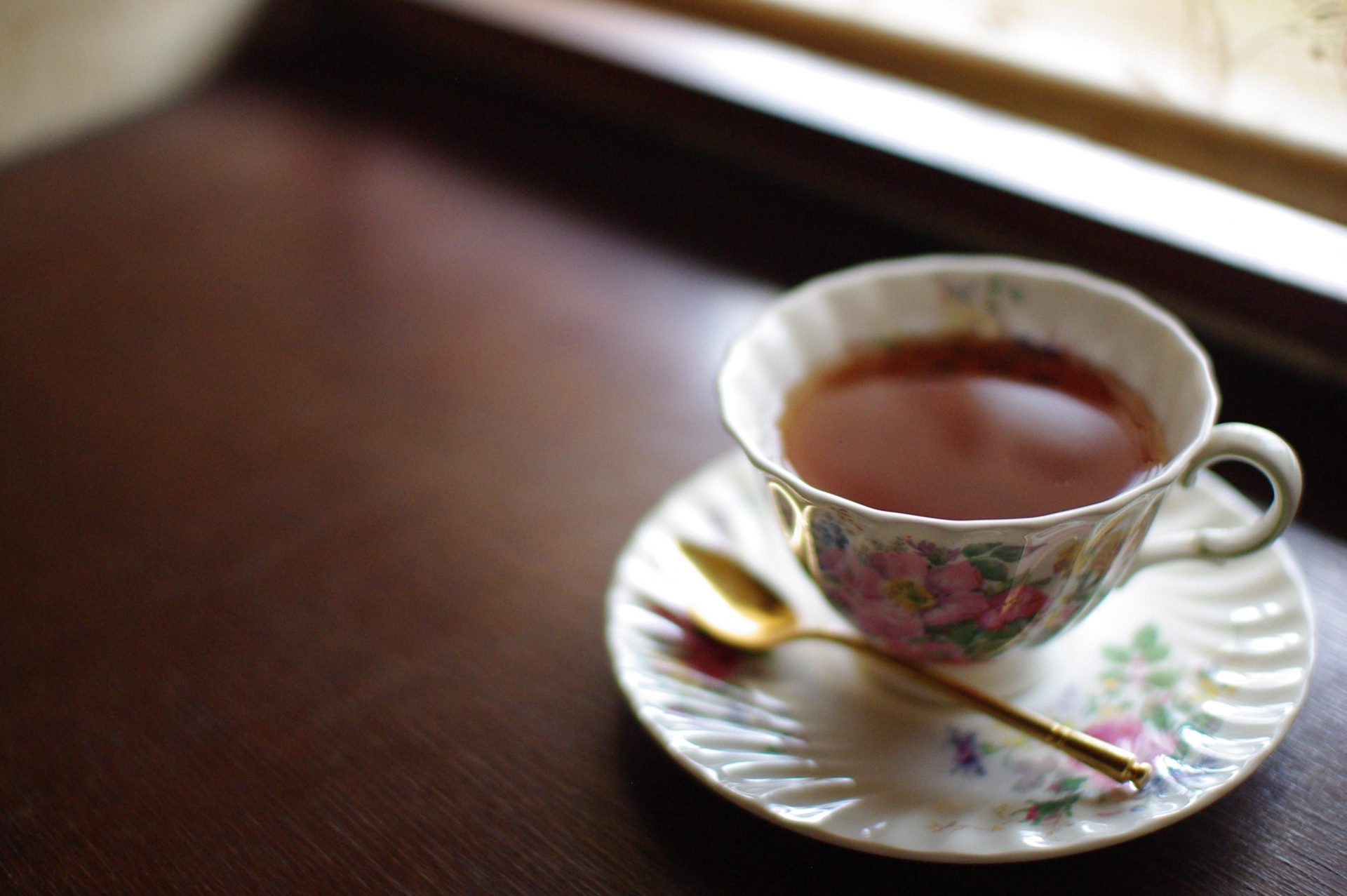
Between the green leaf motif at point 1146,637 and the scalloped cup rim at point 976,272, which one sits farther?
the green leaf motif at point 1146,637

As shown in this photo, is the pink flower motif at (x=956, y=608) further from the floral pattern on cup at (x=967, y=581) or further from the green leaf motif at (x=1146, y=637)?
the green leaf motif at (x=1146, y=637)

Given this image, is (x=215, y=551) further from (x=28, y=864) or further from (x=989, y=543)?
(x=989, y=543)

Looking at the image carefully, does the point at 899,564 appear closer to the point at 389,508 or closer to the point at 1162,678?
the point at 1162,678

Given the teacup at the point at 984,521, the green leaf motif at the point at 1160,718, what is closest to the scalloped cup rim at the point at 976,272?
the teacup at the point at 984,521

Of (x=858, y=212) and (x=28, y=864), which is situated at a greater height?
(x=858, y=212)

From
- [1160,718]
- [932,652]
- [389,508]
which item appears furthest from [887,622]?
[389,508]

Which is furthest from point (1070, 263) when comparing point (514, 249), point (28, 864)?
point (28, 864)
